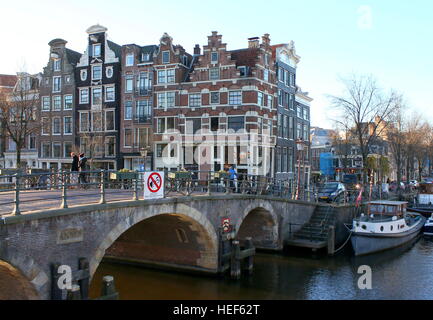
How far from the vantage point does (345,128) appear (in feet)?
120

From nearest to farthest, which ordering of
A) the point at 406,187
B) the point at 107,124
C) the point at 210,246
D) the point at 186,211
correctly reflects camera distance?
the point at 186,211 → the point at 210,246 → the point at 107,124 → the point at 406,187

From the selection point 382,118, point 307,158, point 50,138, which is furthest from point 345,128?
point 50,138

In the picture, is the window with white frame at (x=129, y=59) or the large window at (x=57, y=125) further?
the large window at (x=57, y=125)

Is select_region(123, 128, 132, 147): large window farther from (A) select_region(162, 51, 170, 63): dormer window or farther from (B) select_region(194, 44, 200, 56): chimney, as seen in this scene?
(B) select_region(194, 44, 200, 56): chimney

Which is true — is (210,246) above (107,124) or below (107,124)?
below

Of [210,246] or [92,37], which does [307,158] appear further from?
[210,246]

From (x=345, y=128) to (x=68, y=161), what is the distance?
26.7m

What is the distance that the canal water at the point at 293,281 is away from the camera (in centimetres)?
1509

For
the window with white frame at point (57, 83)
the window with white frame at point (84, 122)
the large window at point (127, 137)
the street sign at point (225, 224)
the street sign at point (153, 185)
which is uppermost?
the window with white frame at point (57, 83)

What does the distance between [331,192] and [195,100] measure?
14039 millimetres

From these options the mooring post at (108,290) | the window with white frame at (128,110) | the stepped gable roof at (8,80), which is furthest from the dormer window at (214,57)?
the stepped gable roof at (8,80)

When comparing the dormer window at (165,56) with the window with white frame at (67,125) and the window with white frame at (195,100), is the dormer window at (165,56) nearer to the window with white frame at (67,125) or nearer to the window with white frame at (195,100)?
the window with white frame at (195,100)

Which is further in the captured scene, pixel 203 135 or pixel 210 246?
pixel 203 135

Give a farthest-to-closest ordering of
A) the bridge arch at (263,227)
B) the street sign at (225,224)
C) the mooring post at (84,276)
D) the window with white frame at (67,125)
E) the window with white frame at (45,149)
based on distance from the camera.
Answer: the window with white frame at (45,149) → the window with white frame at (67,125) → the bridge arch at (263,227) → the street sign at (225,224) → the mooring post at (84,276)
